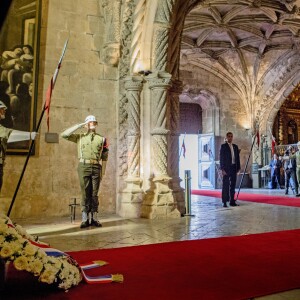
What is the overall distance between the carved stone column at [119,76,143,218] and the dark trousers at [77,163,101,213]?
3.49 feet

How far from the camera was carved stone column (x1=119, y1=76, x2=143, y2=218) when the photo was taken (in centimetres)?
626

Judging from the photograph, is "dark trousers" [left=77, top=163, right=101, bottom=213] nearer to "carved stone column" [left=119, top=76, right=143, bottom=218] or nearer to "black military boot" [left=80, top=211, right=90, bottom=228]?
"black military boot" [left=80, top=211, right=90, bottom=228]

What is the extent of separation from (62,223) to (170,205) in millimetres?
1755

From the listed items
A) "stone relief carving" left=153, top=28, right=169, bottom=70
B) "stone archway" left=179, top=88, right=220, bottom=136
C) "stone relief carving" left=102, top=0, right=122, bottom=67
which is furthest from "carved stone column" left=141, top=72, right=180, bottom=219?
"stone archway" left=179, top=88, right=220, bottom=136

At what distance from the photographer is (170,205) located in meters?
6.09

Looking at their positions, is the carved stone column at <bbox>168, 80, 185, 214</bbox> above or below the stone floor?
above

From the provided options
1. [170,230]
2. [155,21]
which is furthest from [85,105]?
[170,230]

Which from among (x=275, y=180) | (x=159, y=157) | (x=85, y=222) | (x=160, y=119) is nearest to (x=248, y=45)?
(x=275, y=180)

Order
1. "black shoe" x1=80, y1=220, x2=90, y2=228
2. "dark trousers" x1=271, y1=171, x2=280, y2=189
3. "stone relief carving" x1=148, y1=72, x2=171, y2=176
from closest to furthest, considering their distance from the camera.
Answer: "black shoe" x1=80, y1=220, x2=90, y2=228
"stone relief carving" x1=148, y1=72, x2=171, y2=176
"dark trousers" x1=271, y1=171, x2=280, y2=189

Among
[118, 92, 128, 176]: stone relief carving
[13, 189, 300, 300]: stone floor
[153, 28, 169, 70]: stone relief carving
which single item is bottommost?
[13, 189, 300, 300]: stone floor

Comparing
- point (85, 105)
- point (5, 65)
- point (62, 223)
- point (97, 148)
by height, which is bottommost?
point (62, 223)

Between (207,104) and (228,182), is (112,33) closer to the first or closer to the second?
(228,182)

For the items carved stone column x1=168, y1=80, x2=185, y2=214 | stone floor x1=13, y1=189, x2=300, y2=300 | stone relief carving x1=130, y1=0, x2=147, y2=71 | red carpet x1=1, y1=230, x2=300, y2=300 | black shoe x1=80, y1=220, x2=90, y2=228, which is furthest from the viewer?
carved stone column x1=168, y1=80, x2=185, y2=214

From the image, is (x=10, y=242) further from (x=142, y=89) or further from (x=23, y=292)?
(x=142, y=89)
